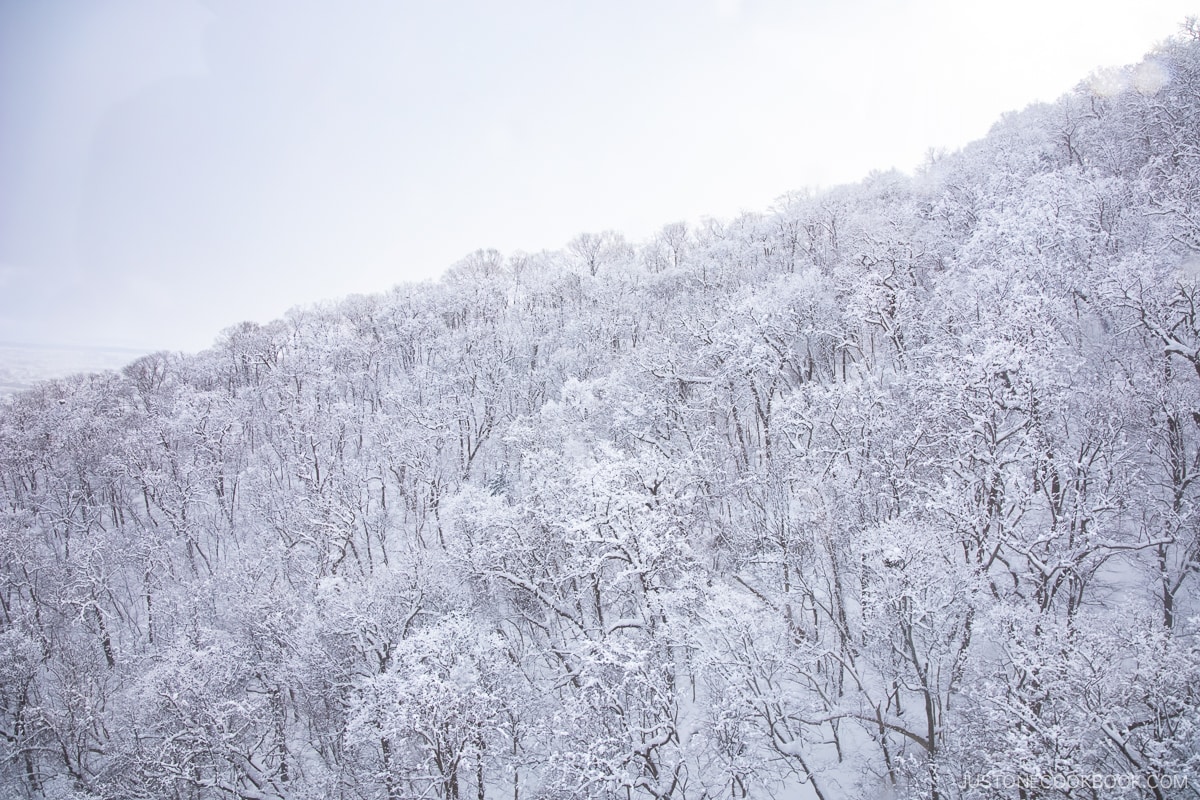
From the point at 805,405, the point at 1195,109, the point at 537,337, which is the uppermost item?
the point at 1195,109

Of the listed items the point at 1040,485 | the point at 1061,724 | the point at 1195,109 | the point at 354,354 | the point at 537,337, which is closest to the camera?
the point at 1061,724

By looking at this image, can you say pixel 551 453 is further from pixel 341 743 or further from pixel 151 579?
pixel 151 579

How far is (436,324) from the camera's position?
6762 centimetres

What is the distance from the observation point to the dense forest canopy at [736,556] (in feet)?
58.6

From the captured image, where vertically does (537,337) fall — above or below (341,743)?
above

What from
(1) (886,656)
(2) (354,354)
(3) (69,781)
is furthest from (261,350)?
(1) (886,656)

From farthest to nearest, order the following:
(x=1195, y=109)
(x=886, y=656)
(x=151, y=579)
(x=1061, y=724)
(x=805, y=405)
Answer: (x=151, y=579) → (x=1195, y=109) → (x=805, y=405) → (x=886, y=656) → (x=1061, y=724)

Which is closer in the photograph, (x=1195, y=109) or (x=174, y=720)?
(x=174, y=720)

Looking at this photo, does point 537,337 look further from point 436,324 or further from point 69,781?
point 69,781

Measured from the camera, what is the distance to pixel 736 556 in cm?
2738

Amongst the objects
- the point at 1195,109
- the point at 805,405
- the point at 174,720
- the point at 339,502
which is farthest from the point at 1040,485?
the point at 339,502

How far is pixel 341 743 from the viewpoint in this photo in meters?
25.2

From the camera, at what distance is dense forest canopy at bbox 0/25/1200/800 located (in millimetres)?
17875

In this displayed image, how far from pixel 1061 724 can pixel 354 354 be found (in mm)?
66208
